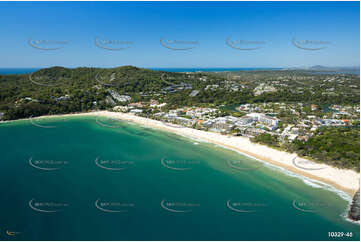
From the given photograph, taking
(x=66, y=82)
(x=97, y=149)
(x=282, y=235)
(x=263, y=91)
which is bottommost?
(x=282, y=235)

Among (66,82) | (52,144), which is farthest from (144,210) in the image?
(66,82)

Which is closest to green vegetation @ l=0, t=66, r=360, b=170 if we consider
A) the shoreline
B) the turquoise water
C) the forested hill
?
the forested hill

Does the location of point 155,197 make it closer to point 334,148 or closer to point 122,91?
point 334,148

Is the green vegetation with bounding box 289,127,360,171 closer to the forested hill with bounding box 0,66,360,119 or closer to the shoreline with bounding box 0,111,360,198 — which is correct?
the shoreline with bounding box 0,111,360,198

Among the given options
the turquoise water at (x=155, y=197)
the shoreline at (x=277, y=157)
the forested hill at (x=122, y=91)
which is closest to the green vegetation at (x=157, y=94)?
the forested hill at (x=122, y=91)

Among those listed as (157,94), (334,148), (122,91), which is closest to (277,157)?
(334,148)

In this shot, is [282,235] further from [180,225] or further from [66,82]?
[66,82]

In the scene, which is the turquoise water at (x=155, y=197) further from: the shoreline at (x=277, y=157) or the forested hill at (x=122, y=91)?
the forested hill at (x=122, y=91)

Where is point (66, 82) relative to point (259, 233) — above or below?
above

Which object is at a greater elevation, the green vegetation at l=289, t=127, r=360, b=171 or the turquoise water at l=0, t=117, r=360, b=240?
the green vegetation at l=289, t=127, r=360, b=171
